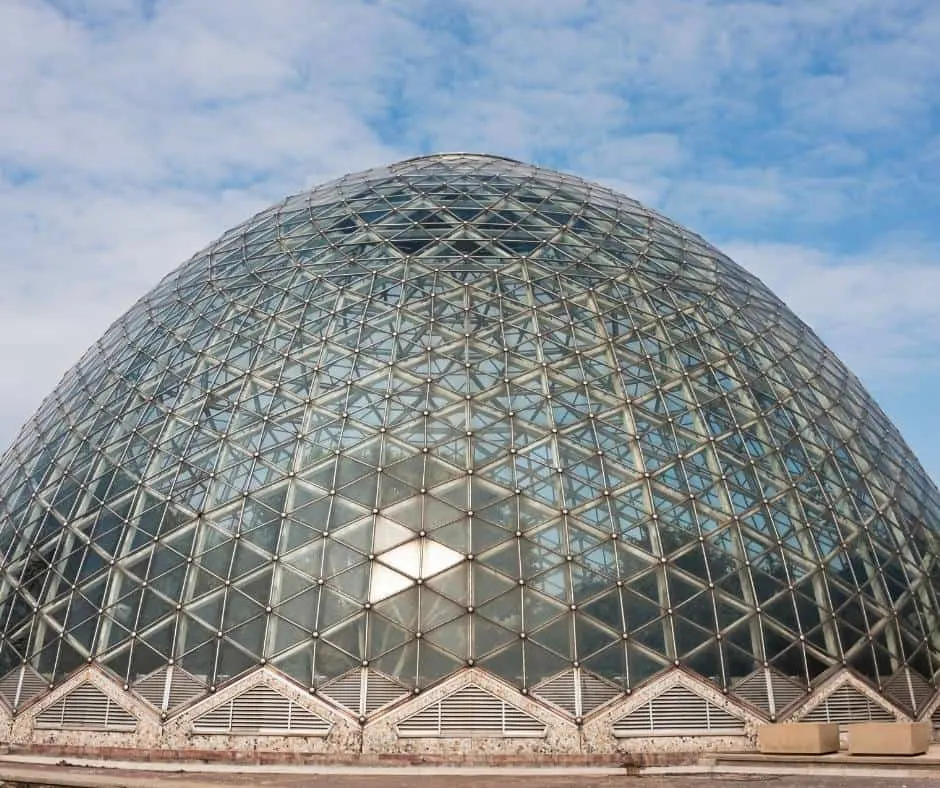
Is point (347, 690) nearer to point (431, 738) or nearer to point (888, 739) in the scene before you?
point (431, 738)

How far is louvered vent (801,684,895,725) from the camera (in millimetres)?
24828

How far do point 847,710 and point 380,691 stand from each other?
12187 mm

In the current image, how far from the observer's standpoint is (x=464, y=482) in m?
Answer: 25.2

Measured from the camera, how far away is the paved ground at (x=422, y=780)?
62.9ft

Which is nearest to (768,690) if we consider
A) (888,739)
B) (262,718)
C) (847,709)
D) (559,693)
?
(847,709)

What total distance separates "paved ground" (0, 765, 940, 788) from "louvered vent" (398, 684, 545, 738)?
101 cm

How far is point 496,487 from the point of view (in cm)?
2511

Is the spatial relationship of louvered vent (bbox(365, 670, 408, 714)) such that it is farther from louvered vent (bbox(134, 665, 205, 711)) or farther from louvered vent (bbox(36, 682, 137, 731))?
louvered vent (bbox(36, 682, 137, 731))

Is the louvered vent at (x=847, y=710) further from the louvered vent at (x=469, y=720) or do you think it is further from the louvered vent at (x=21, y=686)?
the louvered vent at (x=21, y=686)

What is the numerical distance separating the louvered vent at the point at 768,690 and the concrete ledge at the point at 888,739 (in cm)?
176

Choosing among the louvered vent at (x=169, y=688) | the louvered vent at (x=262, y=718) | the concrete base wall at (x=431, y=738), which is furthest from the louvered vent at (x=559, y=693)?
the louvered vent at (x=169, y=688)

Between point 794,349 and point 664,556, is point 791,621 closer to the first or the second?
point 664,556

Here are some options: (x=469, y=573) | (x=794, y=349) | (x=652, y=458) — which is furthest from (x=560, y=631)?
(x=794, y=349)

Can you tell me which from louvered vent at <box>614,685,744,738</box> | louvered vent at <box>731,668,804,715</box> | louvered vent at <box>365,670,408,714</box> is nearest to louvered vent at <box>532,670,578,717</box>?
louvered vent at <box>614,685,744,738</box>
